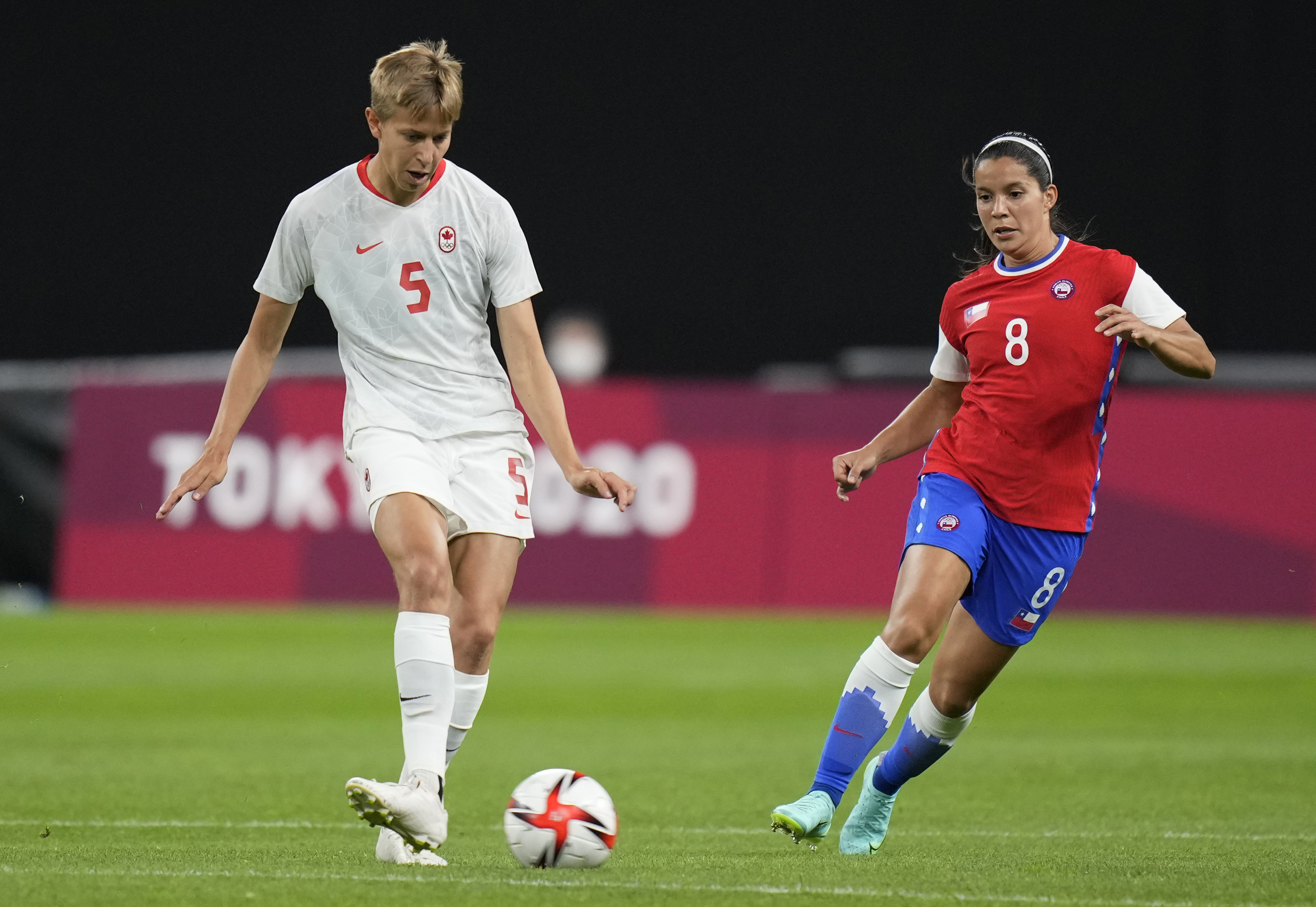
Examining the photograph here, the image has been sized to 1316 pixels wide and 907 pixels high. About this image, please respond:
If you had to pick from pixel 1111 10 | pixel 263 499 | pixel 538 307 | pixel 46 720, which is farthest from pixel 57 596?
pixel 1111 10

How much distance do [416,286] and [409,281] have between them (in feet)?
0.08

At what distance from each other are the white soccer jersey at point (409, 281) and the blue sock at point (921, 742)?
5.26 feet

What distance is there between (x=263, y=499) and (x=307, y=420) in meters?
0.72

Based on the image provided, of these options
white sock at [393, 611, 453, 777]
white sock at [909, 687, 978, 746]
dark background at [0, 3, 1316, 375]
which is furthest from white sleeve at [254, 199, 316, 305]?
dark background at [0, 3, 1316, 375]

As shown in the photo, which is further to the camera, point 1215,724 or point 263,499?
point 263,499

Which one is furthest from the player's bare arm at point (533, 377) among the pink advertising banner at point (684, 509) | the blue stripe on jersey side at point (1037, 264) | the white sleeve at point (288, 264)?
the pink advertising banner at point (684, 509)

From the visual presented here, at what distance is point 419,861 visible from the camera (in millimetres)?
5008

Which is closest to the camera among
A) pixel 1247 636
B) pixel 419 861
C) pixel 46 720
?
pixel 419 861

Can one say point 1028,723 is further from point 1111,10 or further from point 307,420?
point 1111,10

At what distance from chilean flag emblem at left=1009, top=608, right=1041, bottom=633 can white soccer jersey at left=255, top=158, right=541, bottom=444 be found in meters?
1.69

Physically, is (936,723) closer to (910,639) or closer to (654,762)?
(910,639)

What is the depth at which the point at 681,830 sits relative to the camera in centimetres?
628

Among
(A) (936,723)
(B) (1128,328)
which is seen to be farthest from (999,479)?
(A) (936,723)

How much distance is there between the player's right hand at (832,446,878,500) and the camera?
5.63 meters
